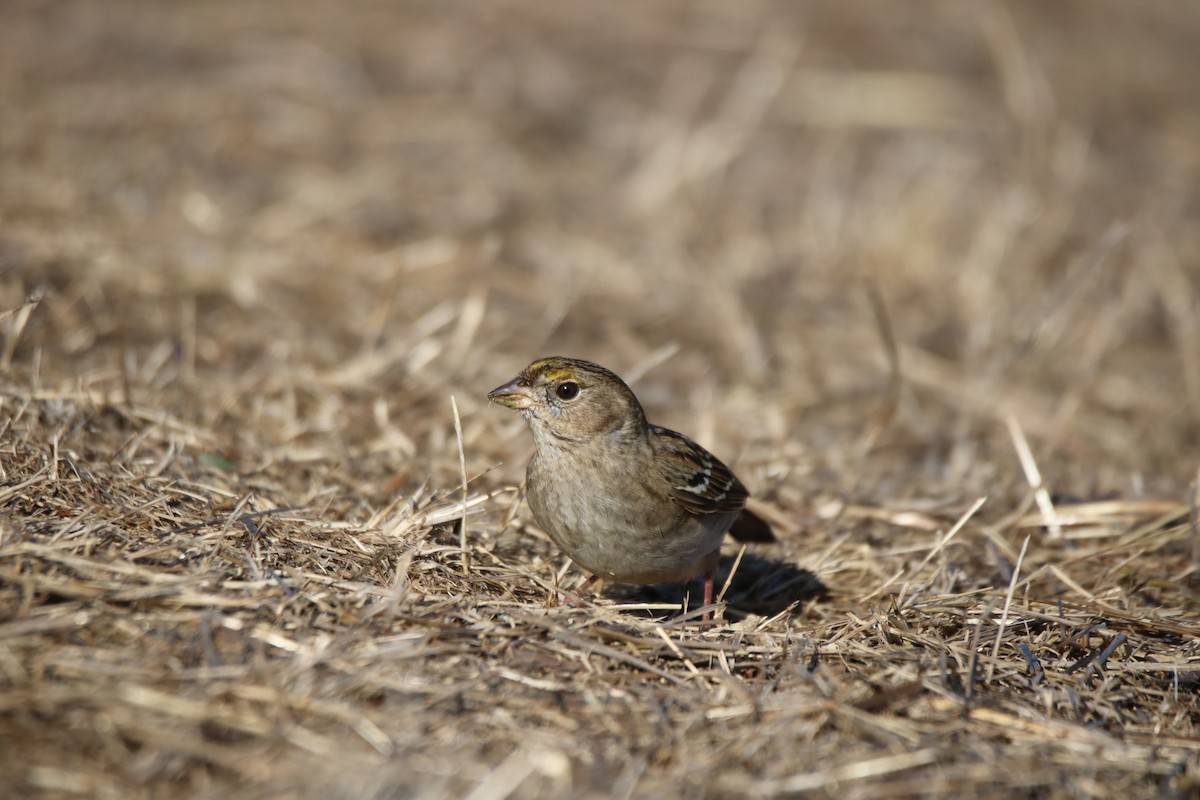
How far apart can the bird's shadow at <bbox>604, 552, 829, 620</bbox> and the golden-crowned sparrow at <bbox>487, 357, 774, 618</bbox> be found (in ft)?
1.20

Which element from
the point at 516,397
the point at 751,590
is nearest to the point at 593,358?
the point at 751,590

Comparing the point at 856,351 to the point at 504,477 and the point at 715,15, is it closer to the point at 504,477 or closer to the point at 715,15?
the point at 504,477

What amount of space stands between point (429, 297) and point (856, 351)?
129 inches

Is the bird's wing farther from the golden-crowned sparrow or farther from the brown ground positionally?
the brown ground

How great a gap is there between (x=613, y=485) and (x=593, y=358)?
312cm

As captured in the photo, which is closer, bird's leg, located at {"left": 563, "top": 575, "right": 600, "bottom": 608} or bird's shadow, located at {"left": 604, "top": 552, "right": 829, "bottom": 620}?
bird's leg, located at {"left": 563, "top": 575, "right": 600, "bottom": 608}

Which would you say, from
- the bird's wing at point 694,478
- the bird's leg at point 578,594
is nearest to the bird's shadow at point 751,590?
the bird's leg at point 578,594

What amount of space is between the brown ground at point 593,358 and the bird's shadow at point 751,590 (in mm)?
30

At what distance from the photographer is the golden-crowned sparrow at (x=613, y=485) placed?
4.67 m

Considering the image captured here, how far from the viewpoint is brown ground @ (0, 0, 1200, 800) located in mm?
3619

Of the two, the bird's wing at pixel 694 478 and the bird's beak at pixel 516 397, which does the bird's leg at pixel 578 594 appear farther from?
the bird's beak at pixel 516 397

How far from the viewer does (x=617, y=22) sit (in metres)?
13.6

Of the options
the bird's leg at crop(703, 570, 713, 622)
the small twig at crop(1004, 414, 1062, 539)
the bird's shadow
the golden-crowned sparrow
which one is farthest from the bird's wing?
the small twig at crop(1004, 414, 1062, 539)

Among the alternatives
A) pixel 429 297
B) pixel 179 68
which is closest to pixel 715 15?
pixel 179 68
